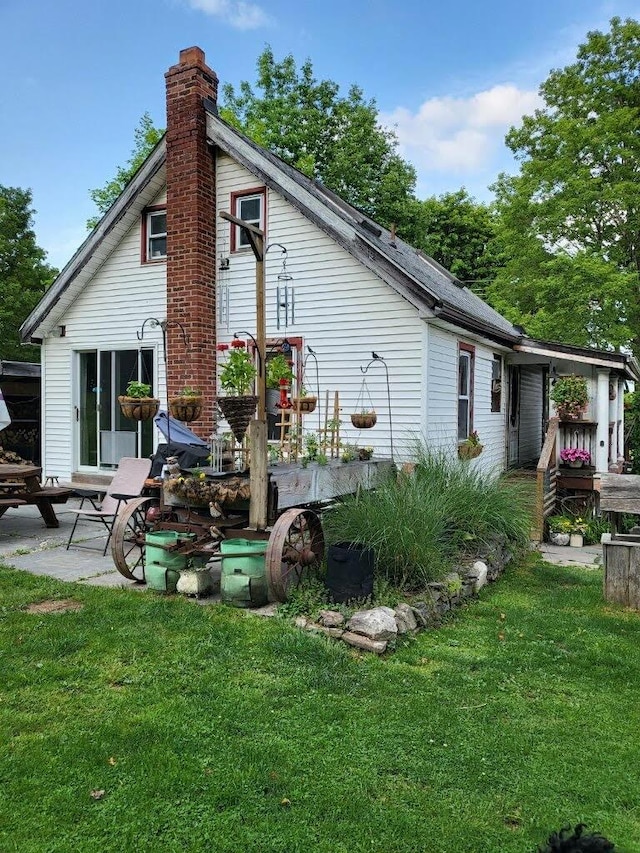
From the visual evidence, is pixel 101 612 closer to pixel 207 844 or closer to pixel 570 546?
pixel 207 844

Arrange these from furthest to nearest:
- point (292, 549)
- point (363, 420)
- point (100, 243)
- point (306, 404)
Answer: point (100, 243)
point (363, 420)
point (306, 404)
point (292, 549)

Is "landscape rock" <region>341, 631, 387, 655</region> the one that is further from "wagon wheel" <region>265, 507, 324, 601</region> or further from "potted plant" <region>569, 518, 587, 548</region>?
"potted plant" <region>569, 518, 587, 548</region>

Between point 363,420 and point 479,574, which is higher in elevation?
point 363,420

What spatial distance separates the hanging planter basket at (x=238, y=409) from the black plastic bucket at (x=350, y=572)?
171cm

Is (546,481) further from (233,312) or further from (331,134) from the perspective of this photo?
(331,134)

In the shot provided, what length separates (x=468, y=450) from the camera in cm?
989

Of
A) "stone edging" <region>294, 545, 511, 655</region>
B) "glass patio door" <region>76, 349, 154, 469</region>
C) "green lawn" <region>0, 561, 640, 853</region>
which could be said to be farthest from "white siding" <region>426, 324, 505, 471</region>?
"glass patio door" <region>76, 349, 154, 469</region>

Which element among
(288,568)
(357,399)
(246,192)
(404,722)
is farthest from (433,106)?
(404,722)

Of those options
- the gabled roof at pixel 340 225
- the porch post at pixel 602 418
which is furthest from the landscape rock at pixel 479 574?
the porch post at pixel 602 418

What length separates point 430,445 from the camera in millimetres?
8555

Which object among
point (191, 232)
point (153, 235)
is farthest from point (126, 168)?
point (191, 232)

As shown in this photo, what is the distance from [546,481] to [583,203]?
376 inches

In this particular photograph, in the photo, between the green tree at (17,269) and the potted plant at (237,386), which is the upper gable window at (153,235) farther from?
the green tree at (17,269)

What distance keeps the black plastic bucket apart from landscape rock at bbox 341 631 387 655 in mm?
520
